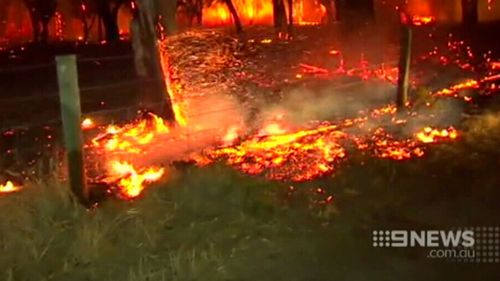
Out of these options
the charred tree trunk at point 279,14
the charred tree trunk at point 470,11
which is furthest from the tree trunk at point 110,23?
the charred tree trunk at point 470,11

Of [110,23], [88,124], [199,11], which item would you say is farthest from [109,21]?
[88,124]

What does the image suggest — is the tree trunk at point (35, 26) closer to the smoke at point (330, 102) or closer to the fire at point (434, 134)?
the smoke at point (330, 102)

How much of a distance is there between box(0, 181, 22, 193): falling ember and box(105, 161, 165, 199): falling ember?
2.90 ft

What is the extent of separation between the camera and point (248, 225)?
19.9 ft

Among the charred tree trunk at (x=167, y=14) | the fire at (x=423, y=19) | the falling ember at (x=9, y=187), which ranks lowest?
the fire at (x=423, y=19)

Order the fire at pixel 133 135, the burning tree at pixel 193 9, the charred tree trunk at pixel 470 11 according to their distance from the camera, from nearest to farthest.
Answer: the fire at pixel 133 135 → the charred tree trunk at pixel 470 11 → the burning tree at pixel 193 9

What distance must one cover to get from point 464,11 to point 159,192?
24595mm

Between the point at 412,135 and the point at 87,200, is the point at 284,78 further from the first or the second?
the point at 87,200

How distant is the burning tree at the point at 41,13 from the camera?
39.5 meters

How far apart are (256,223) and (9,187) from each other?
Answer: 2772 mm

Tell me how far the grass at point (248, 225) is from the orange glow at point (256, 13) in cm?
3842

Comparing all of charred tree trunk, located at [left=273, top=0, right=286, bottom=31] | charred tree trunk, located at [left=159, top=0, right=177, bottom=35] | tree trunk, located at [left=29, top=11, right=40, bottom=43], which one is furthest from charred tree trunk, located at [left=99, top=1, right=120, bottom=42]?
charred tree trunk, located at [left=159, top=0, right=177, bottom=35]

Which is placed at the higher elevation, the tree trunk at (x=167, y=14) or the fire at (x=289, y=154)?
the tree trunk at (x=167, y=14)

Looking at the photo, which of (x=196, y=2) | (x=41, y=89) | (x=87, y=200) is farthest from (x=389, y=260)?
(x=196, y=2)
